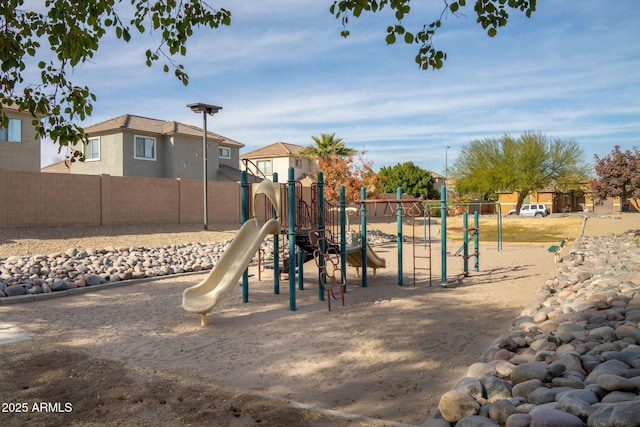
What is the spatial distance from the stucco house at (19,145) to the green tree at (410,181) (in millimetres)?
38475

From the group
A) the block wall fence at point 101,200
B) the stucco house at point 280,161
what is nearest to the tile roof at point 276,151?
the stucco house at point 280,161

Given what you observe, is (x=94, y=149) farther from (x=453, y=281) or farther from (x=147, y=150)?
(x=453, y=281)

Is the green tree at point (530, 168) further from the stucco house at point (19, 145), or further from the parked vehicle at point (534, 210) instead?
the stucco house at point (19, 145)

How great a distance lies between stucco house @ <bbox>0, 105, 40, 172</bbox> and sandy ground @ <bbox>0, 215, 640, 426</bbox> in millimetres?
18796

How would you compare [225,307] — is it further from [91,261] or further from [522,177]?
[522,177]

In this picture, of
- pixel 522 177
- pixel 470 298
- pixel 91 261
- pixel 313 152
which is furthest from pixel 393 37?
pixel 522 177

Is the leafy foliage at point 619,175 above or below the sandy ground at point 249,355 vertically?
above

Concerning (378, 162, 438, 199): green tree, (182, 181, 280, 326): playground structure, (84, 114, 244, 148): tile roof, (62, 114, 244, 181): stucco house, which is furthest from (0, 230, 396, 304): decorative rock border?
(378, 162, 438, 199): green tree

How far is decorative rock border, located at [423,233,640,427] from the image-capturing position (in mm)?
3754

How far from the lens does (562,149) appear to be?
154 feet

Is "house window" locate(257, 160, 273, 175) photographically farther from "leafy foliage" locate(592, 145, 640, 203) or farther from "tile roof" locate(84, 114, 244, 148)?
"leafy foliage" locate(592, 145, 640, 203)

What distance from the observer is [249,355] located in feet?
22.2

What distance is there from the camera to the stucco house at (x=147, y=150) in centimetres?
3116

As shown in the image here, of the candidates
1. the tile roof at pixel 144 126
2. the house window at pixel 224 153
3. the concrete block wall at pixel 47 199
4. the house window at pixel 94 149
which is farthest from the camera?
the house window at pixel 224 153
